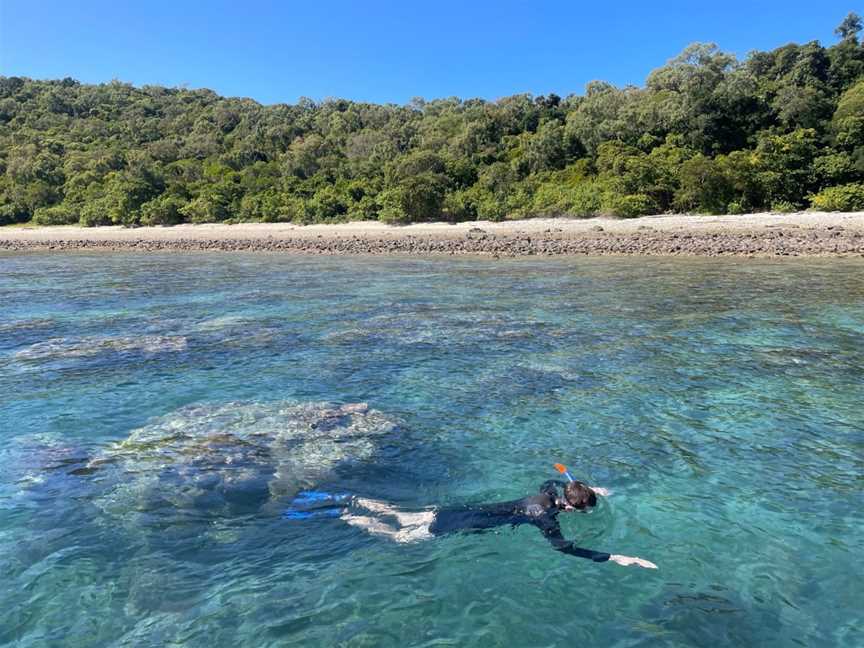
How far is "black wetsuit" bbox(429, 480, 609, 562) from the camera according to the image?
5.48 metres

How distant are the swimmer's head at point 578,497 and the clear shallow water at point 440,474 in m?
0.19

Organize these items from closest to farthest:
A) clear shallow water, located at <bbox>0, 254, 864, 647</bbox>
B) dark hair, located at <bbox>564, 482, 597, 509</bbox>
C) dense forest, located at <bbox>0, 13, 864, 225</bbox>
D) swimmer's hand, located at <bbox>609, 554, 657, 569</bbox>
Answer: clear shallow water, located at <bbox>0, 254, 864, 647</bbox> < swimmer's hand, located at <bbox>609, 554, 657, 569</bbox> < dark hair, located at <bbox>564, 482, 597, 509</bbox> < dense forest, located at <bbox>0, 13, 864, 225</bbox>

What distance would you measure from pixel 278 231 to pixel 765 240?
36.1 meters

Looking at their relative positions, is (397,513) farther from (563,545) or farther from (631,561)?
(631,561)

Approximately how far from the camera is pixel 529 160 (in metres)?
54.3

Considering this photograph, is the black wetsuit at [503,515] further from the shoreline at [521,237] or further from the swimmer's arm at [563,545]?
the shoreline at [521,237]

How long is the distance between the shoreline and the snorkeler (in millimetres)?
24144

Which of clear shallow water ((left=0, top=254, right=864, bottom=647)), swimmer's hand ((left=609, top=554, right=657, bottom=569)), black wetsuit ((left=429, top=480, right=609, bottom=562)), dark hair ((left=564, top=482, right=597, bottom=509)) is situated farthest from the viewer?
dark hair ((left=564, top=482, right=597, bottom=509))

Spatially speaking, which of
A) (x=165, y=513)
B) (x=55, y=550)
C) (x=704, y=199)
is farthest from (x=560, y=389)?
(x=704, y=199)

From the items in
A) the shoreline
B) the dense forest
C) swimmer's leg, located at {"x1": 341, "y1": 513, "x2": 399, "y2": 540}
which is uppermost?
the dense forest

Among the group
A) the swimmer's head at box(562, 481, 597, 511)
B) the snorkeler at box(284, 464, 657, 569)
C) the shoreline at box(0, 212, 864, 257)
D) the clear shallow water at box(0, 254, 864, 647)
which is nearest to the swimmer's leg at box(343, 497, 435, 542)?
the snorkeler at box(284, 464, 657, 569)

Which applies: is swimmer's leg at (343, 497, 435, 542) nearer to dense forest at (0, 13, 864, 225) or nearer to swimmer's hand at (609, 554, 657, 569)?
swimmer's hand at (609, 554, 657, 569)

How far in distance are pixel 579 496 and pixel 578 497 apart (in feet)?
0.05

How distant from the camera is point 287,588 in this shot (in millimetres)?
4727
